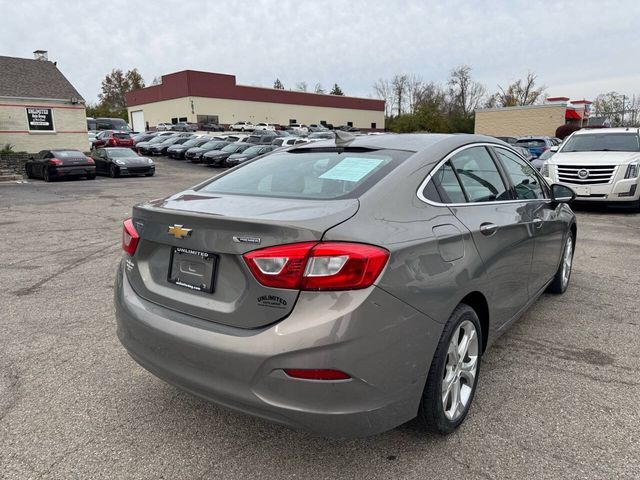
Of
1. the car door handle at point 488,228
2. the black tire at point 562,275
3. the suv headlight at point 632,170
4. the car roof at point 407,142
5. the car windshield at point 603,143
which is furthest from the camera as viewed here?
the car windshield at point 603,143

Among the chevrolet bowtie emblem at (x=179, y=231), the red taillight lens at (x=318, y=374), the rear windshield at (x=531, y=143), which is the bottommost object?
the red taillight lens at (x=318, y=374)

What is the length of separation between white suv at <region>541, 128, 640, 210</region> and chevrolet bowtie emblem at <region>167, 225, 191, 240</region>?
32.4ft

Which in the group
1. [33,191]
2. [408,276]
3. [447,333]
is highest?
[408,276]

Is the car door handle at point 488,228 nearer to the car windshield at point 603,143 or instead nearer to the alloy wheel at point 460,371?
the alloy wheel at point 460,371

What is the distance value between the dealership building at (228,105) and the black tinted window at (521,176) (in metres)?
52.8

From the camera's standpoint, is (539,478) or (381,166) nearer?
(539,478)

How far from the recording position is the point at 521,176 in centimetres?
395

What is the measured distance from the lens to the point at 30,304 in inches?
194

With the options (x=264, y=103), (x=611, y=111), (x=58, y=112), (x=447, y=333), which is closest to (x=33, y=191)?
(x=58, y=112)

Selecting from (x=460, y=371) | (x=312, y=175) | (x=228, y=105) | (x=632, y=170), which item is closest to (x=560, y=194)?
(x=460, y=371)

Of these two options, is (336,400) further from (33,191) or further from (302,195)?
(33,191)

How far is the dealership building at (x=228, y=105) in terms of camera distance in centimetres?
5322

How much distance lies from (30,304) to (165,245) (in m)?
3.25

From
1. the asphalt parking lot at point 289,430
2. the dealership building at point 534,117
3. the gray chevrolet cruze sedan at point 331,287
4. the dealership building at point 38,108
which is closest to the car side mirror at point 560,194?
the asphalt parking lot at point 289,430
